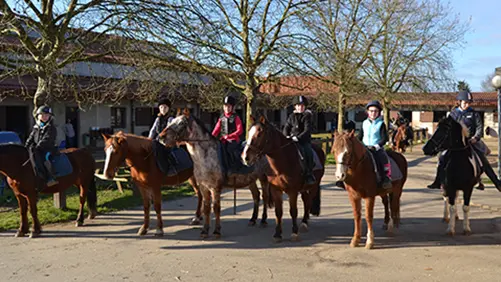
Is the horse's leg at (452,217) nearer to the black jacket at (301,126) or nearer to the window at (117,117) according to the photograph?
the black jacket at (301,126)

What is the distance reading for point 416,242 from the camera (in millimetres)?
7453

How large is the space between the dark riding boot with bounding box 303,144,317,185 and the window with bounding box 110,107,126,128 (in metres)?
18.8

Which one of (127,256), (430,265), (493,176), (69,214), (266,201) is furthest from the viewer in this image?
(69,214)

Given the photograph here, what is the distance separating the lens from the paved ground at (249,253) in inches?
231

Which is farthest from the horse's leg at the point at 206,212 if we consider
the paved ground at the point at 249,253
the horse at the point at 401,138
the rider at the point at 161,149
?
the horse at the point at 401,138

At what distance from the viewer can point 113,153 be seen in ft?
24.5

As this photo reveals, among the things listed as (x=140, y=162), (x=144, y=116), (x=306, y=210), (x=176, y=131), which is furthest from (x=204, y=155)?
(x=144, y=116)

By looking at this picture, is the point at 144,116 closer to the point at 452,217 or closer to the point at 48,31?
the point at 48,31

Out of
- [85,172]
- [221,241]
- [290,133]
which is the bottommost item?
[221,241]

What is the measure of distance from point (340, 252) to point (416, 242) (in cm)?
142

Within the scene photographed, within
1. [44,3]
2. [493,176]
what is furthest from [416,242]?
[44,3]

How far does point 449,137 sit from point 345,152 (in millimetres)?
2345

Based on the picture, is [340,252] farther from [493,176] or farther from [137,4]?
[137,4]

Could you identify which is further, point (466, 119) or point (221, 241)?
point (466, 119)
